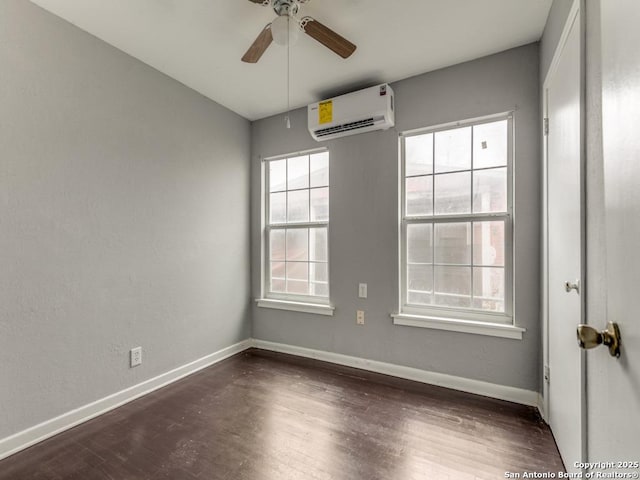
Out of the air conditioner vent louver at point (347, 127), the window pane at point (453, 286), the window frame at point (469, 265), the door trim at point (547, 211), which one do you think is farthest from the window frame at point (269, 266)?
the door trim at point (547, 211)

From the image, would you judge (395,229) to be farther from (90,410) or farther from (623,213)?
(90,410)

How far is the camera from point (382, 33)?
6.68 ft

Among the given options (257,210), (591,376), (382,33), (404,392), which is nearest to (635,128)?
(591,376)

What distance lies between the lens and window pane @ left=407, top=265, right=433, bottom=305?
8.34 feet

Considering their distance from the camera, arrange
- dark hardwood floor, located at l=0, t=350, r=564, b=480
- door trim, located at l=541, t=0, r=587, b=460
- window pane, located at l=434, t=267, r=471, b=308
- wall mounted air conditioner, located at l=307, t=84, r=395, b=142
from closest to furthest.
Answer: door trim, located at l=541, t=0, r=587, b=460 < dark hardwood floor, located at l=0, t=350, r=564, b=480 < window pane, located at l=434, t=267, r=471, b=308 < wall mounted air conditioner, located at l=307, t=84, r=395, b=142

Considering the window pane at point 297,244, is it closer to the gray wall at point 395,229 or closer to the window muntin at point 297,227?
the window muntin at point 297,227

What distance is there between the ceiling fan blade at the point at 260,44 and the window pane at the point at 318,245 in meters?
1.64

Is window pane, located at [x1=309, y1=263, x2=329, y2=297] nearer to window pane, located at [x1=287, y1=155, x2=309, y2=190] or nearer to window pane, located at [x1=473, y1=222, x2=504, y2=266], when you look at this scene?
window pane, located at [x1=287, y1=155, x2=309, y2=190]

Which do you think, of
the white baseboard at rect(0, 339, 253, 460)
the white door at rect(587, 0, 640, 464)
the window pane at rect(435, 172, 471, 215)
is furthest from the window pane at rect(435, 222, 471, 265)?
the white baseboard at rect(0, 339, 253, 460)

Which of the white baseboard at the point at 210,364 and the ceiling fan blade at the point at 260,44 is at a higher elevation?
the ceiling fan blade at the point at 260,44

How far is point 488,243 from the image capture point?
233 cm

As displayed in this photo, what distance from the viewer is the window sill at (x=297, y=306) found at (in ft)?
9.61

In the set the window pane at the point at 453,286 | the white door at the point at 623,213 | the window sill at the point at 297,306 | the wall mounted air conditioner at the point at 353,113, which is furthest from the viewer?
the window sill at the point at 297,306

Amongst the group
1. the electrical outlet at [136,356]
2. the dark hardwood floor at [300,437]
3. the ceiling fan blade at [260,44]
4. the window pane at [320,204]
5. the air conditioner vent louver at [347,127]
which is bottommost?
the dark hardwood floor at [300,437]
